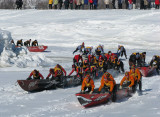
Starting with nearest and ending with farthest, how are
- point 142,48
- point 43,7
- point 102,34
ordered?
point 142,48, point 102,34, point 43,7

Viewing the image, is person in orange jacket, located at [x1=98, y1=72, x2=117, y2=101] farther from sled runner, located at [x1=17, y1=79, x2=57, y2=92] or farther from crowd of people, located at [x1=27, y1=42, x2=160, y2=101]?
sled runner, located at [x1=17, y1=79, x2=57, y2=92]

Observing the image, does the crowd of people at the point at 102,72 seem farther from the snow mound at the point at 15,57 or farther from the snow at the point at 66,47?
the snow mound at the point at 15,57

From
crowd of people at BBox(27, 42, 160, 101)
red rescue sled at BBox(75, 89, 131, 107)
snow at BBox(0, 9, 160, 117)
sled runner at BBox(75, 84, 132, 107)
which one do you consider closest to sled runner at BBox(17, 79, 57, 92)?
snow at BBox(0, 9, 160, 117)

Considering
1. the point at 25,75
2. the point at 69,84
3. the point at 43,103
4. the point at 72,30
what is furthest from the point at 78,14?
the point at 43,103

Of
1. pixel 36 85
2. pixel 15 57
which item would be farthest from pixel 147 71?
pixel 15 57

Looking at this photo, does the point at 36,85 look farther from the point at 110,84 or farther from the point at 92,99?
the point at 92,99

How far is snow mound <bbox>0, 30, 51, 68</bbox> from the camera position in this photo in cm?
2375

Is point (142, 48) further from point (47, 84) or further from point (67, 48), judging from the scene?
point (47, 84)

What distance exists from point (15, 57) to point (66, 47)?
986 centimetres

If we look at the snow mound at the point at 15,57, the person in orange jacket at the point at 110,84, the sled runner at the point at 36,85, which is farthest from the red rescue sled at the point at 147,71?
the snow mound at the point at 15,57

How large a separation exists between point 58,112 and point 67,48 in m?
20.9

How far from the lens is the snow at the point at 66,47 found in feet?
42.5

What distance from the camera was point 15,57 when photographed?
80.9 ft

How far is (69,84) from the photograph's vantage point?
57.3 feet
